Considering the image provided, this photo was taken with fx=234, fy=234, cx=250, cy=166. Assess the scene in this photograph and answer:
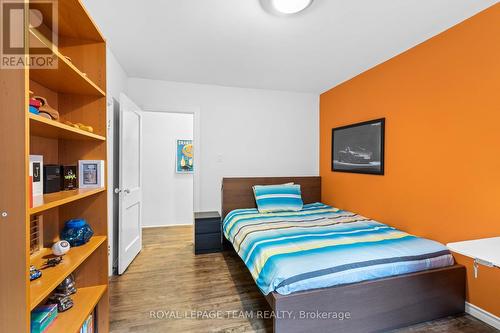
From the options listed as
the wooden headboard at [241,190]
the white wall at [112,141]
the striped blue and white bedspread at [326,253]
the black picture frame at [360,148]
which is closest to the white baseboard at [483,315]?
the striped blue and white bedspread at [326,253]

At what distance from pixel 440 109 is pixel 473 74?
1.11 ft

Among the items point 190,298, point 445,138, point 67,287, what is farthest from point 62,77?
point 445,138

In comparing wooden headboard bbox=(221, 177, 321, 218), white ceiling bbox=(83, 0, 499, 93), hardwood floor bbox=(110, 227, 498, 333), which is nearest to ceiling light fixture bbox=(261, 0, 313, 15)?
white ceiling bbox=(83, 0, 499, 93)

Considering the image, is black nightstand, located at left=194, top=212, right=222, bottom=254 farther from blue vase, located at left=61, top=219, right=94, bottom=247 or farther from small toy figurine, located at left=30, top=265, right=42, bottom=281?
small toy figurine, located at left=30, top=265, right=42, bottom=281

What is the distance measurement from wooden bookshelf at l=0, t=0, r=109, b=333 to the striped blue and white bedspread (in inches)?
45.0

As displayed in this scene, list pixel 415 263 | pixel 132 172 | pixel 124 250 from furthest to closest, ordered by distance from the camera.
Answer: pixel 132 172 < pixel 124 250 < pixel 415 263

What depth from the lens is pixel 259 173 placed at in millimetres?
3760

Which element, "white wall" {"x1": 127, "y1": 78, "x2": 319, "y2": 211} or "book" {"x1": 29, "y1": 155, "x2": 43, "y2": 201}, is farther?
"white wall" {"x1": 127, "y1": 78, "x2": 319, "y2": 211}

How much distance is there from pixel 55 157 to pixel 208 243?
216 centimetres

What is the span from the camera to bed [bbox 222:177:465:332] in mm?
1547

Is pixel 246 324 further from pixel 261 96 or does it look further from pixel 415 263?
pixel 261 96

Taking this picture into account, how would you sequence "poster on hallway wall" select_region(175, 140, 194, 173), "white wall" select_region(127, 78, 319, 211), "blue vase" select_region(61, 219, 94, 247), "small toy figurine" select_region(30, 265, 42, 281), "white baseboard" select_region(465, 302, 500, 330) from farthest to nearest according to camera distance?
"poster on hallway wall" select_region(175, 140, 194, 173) → "white wall" select_region(127, 78, 319, 211) → "white baseboard" select_region(465, 302, 500, 330) → "blue vase" select_region(61, 219, 94, 247) → "small toy figurine" select_region(30, 265, 42, 281)

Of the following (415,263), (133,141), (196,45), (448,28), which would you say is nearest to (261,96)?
(196,45)

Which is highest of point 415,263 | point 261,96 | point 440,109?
point 261,96
